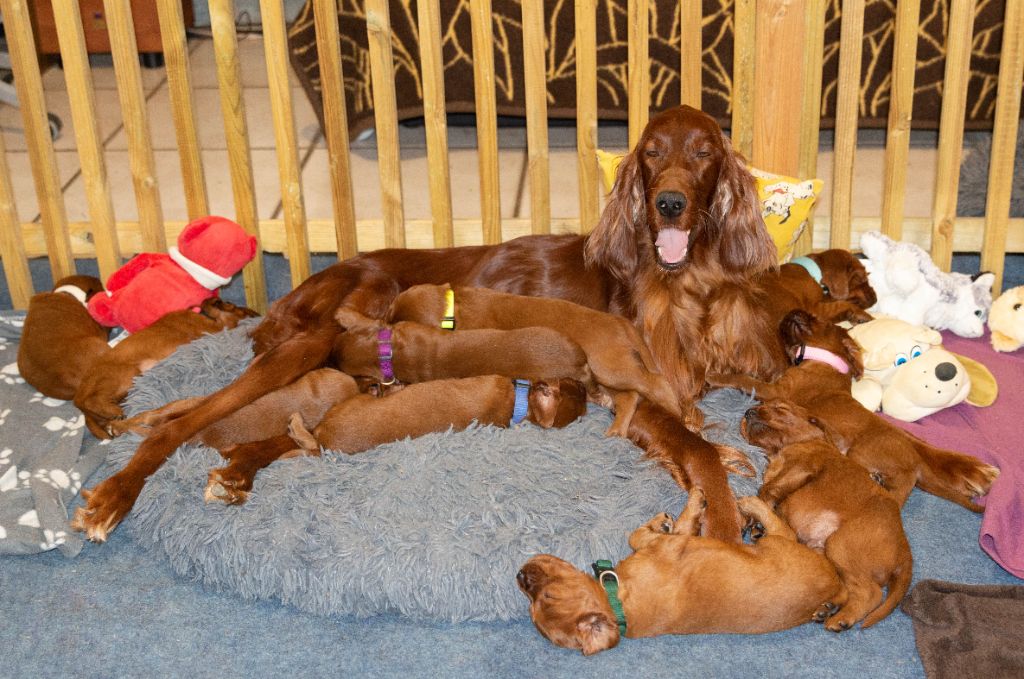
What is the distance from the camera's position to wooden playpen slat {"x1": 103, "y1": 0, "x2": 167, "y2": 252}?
3.21 m

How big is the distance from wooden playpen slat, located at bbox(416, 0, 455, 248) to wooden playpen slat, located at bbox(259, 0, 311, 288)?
0.42m

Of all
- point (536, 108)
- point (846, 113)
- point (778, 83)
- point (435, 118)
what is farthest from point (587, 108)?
point (846, 113)

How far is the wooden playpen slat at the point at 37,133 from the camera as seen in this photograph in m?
3.24

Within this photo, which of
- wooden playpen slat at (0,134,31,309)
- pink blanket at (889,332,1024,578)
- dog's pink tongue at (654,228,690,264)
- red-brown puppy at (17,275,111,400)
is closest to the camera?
pink blanket at (889,332,1024,578)

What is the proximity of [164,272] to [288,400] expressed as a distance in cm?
83

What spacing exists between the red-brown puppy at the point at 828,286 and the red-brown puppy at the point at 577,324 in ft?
1.85

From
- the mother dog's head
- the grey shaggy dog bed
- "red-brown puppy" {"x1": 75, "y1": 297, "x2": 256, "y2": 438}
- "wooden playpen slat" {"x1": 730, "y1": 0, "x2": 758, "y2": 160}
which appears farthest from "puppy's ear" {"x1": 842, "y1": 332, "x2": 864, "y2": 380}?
"red-brown puppy" {"x1": 75, "y1": 297, "x2": 256, "y2": 438}

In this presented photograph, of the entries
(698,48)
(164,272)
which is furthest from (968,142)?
(164,272)

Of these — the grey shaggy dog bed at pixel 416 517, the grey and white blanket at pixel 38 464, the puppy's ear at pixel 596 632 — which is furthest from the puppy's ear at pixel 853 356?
the grey and white blanket at pixel 38 464

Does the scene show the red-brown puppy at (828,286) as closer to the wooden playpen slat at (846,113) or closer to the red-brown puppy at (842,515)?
the wooden playpen slat at (846,113)

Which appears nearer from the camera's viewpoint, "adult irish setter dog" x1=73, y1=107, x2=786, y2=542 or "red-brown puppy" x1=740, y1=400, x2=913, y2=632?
"red-brown puppy" x1=740, y1=400, x2=913, y2=632

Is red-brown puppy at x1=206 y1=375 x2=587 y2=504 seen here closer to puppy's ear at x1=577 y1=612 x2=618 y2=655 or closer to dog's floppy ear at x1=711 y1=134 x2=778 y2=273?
dog's floppy ear at x1=711 y1=134 x2=778 y2=273

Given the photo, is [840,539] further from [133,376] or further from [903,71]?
[133,376]

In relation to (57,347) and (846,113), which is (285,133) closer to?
(57,347)
